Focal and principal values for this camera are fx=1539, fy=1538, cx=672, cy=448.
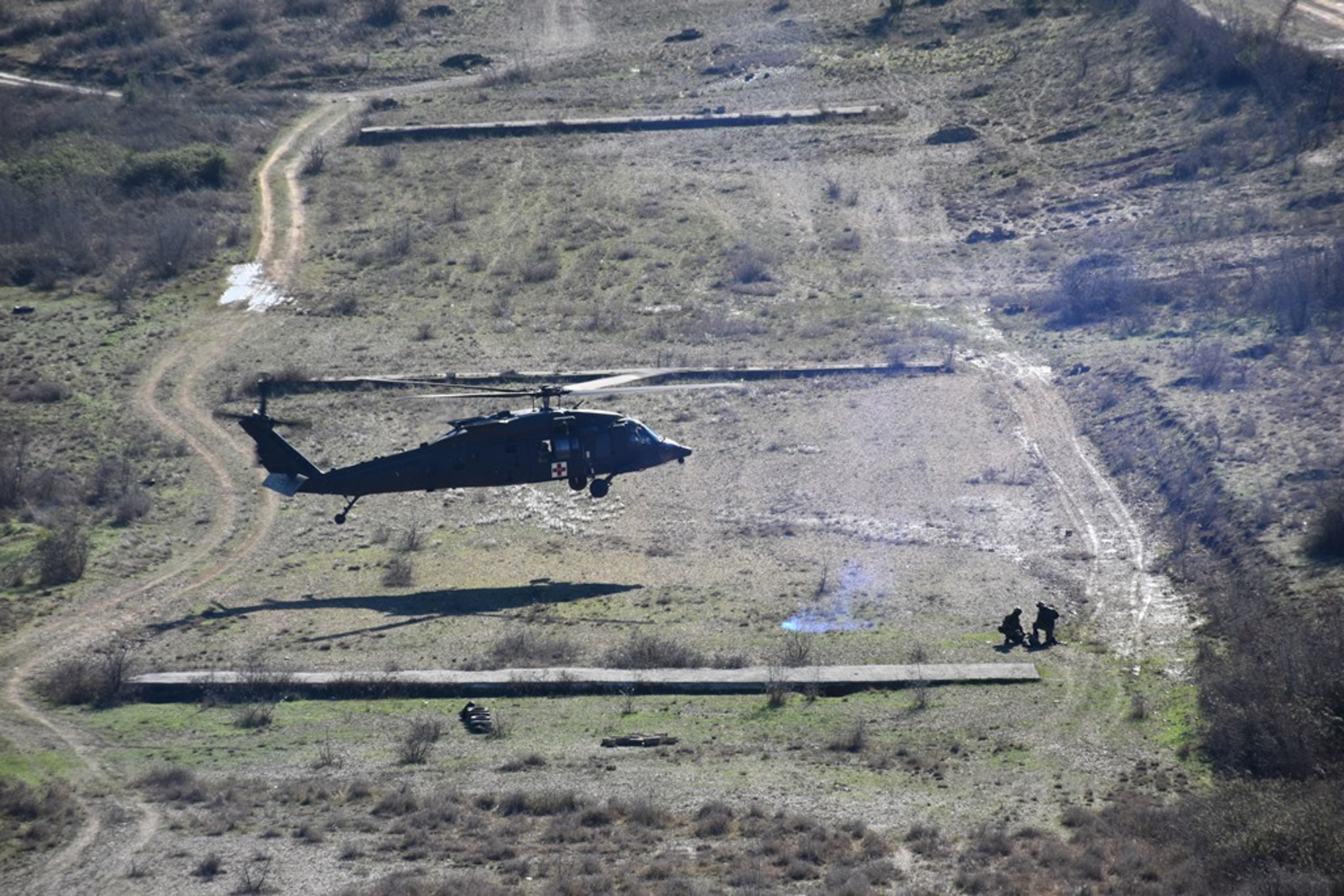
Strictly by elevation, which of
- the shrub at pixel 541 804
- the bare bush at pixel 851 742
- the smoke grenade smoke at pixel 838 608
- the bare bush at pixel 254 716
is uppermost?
the shrub at pixel 541 804

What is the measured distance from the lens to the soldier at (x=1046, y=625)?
82.6ft

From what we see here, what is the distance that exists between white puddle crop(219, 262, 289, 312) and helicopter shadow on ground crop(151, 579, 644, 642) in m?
21.2

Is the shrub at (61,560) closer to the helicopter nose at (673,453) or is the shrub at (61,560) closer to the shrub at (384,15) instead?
the helicopter nose at (673,453)

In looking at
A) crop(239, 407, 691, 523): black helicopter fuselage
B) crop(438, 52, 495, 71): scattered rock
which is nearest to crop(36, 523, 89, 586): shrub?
crop(239, 407, 691, 523): black helicopter fuselage

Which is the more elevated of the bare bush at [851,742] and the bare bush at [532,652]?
the bare bush at [851,742]

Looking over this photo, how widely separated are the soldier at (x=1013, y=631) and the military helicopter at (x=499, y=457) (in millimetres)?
7390

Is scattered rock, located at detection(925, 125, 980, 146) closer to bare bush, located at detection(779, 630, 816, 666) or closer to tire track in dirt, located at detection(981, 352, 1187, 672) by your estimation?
tire track in dirt, located at detection(981, 352, 1187, 672)

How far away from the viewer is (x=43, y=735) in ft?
74.0

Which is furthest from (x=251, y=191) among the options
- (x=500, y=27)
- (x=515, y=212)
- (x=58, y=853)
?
(x=58, y=853)

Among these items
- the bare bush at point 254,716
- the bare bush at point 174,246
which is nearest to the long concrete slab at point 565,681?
the bare bush at point 254,716

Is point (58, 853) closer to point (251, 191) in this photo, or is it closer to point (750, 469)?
point (750, 469)

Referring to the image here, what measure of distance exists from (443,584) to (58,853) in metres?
12.7

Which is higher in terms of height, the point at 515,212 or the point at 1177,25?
the point at 1177,25

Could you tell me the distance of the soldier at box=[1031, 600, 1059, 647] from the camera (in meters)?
25.2
